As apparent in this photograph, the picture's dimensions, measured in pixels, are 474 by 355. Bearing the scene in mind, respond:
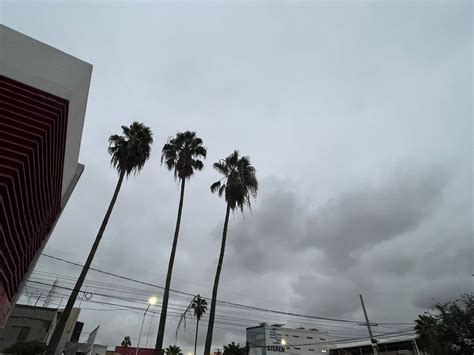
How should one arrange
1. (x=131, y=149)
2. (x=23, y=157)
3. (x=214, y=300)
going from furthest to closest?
(x=131, y=149) → (x=214, y=300) → (x=23, y=157)

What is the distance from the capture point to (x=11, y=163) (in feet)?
12.6

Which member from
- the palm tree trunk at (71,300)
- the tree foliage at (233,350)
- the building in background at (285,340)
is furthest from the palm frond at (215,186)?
the building in background at (285,340)

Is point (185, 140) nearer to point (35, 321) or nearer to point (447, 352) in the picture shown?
point (35, 321)

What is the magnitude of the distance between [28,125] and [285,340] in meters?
111

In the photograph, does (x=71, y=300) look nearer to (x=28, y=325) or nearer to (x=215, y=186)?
(x=215, y=186)

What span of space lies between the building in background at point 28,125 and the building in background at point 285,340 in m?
106

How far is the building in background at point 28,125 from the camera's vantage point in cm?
400

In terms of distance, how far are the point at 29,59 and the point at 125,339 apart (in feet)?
402

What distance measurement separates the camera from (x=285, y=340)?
316ft

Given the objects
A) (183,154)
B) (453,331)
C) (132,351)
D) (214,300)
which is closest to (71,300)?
(214,300)

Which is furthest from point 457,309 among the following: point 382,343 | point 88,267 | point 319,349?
point 319,349

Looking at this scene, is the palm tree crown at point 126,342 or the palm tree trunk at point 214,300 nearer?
the palm tree trunk at point 214,300

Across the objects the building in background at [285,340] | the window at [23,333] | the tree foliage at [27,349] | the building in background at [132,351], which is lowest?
the tree foliage at [27,349]

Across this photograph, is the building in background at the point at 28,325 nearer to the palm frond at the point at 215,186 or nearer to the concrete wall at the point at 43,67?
the palm frond at the point at 215,186
